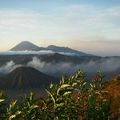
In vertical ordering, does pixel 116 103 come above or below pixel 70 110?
below

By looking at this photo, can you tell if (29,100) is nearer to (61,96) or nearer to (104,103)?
(61,96)

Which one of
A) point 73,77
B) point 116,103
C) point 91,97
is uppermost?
point 73,77

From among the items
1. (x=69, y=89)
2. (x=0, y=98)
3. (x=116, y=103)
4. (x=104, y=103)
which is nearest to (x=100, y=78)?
(x=104, y=103)

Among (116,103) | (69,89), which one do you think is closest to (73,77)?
(69,89)

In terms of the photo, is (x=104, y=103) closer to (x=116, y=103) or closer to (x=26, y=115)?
(x=26, y=115)

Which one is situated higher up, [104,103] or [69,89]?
[69,89]

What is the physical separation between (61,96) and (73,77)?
2178 millimetres

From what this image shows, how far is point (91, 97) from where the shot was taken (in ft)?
142

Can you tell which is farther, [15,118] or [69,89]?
[69,89]

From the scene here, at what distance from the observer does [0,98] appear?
2567cm

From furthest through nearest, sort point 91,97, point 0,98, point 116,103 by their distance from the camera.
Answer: point 116,103
point 91,97
point 0,98

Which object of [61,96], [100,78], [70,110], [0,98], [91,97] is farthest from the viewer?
[100,78]

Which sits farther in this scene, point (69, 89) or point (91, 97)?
point (91, 97)

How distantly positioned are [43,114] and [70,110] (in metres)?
2.82
